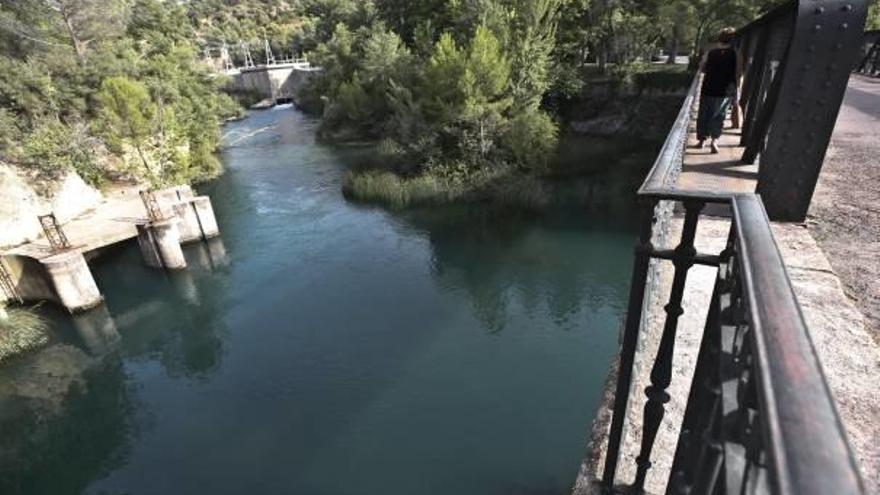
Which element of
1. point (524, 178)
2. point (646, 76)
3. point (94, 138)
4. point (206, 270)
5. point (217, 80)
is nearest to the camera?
point (206, 270)

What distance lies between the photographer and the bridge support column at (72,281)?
16703 mm

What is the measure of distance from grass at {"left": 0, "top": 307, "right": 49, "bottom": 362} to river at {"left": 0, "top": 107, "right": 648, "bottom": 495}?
49 centimetres

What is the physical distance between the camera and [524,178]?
24344 mm

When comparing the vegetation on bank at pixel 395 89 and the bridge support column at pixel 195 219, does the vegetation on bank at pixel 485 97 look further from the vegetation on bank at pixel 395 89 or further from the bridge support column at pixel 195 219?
the bridge support column at pixel 195 219

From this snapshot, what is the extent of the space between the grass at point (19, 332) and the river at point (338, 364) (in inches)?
19.1

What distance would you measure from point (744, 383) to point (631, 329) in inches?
59.8

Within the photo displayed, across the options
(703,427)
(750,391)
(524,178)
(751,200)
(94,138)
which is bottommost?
(524,178)

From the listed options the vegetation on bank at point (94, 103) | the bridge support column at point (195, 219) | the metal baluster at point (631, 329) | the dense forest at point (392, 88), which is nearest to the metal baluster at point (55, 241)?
the bridge support column at point (195, 219)

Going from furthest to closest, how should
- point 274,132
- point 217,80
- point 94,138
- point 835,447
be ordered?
point 274,132 < point 217,80 < point 94,138 < point 835,447

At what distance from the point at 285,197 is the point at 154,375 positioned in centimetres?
1453

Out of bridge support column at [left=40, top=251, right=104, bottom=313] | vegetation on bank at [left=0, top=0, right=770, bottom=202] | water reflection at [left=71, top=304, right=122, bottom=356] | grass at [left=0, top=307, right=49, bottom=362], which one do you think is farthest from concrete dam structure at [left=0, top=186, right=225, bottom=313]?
vegetation on bank at [left=0, top=0, right=770, bottom=202]

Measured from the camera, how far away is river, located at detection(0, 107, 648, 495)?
11.0 metres

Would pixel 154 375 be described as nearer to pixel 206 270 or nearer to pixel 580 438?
pixel 206 270

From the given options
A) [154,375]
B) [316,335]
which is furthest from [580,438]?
[154,375]
